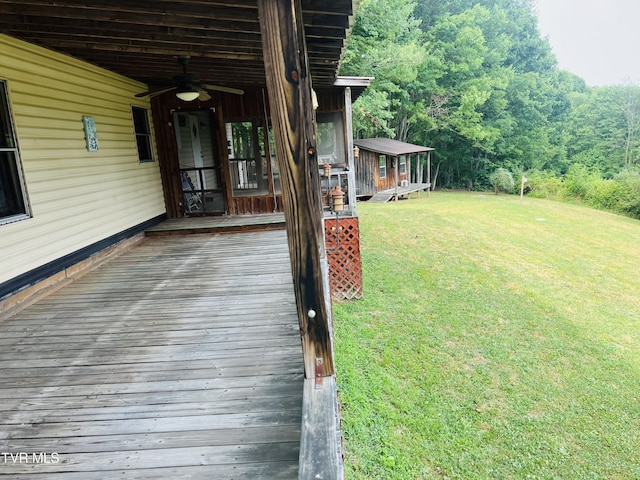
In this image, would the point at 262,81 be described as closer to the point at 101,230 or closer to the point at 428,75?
the point at 101,230

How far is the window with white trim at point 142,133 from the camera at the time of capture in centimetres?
632

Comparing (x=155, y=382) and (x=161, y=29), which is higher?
(x=161, y=29)

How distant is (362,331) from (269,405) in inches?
162

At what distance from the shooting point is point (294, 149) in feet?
5.22

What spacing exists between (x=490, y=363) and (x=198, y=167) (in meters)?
5.97

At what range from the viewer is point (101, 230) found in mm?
4934

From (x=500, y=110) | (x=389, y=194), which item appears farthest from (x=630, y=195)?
(x=389, y=194)

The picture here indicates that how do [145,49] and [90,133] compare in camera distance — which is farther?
[90,133]

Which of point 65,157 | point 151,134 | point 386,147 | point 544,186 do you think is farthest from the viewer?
point 544,186

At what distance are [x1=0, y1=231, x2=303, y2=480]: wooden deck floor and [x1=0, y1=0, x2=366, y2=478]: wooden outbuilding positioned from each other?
8 cm

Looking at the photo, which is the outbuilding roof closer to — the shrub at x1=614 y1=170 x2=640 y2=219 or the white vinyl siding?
the shrub at x1=614 y1=170 x2=640 y2=219

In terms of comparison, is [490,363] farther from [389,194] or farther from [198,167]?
[389,194]

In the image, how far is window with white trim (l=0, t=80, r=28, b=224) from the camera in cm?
347

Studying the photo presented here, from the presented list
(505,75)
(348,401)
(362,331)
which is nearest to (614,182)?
(505,75)
